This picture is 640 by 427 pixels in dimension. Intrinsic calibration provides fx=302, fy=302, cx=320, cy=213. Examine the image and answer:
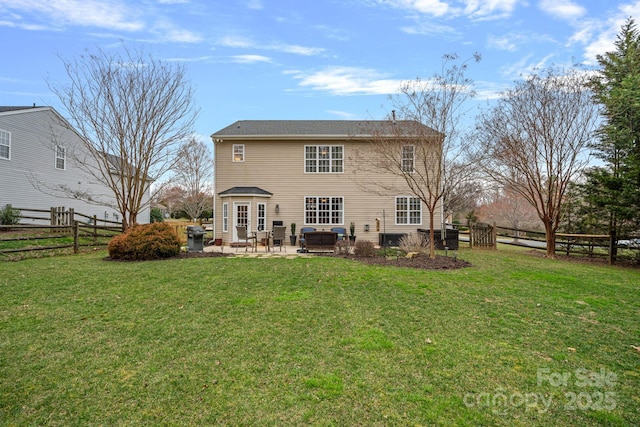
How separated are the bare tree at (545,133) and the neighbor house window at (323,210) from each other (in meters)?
7.11

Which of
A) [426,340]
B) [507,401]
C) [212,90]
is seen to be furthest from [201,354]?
[212,90]

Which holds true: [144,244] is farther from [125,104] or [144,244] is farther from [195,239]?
[125,104]

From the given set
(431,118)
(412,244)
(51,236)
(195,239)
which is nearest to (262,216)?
(195,239)

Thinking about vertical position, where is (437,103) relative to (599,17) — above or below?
below

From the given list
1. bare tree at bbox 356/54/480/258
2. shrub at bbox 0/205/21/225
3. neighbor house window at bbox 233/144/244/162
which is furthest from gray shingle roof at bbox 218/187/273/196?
shrub at bbox 0/205/21/225

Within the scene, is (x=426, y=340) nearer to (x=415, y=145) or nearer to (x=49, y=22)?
(x=415, y=145)

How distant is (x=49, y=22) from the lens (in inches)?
429

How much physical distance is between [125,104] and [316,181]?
897 cm

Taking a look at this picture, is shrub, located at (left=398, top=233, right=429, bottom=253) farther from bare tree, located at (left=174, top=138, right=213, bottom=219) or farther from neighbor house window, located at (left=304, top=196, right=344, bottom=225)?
bare tree, located at (left=174, top=138, right=213, bottom=219)

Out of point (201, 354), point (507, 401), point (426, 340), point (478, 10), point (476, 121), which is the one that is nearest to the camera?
point (507, 401)

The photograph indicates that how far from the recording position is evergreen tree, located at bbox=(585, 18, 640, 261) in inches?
379

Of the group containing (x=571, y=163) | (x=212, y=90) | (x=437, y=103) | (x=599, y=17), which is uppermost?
(x=599, y=17)

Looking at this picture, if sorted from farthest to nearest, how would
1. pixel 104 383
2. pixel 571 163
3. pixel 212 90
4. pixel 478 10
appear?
pixel 212 90 < pixel 571 163 < pixel 478 10 < pixel 104 383

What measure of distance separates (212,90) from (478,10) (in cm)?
1096
